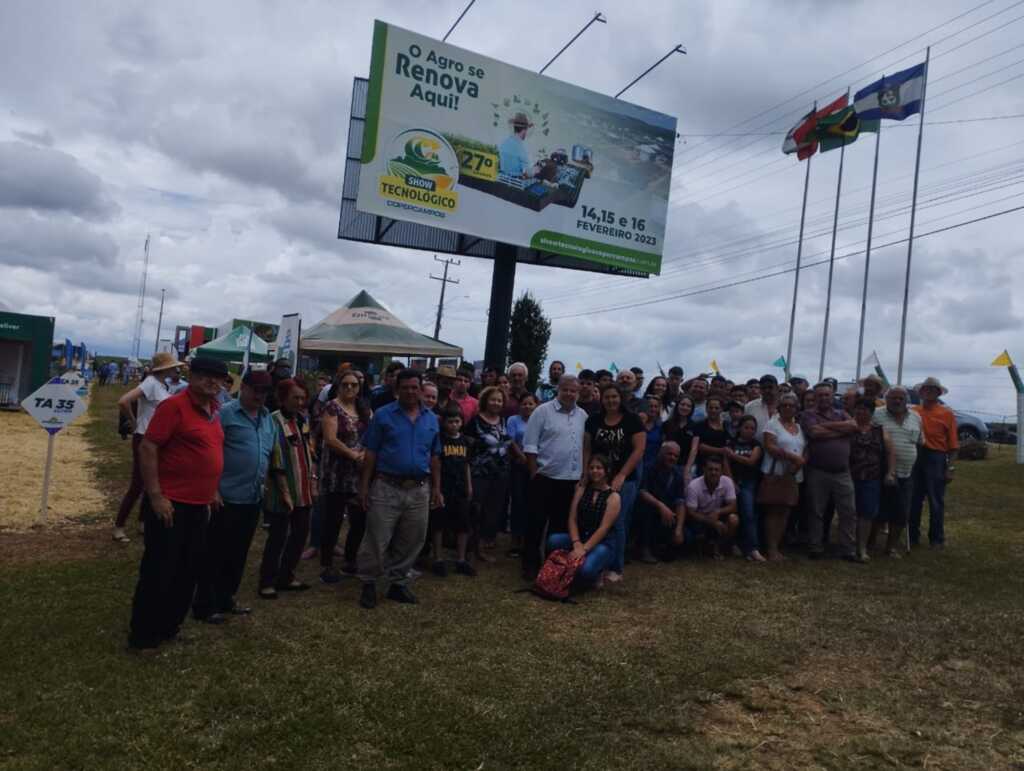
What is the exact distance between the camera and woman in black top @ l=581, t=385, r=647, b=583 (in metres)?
6.39

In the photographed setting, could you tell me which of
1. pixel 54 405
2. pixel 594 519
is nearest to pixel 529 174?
pixel 54 405

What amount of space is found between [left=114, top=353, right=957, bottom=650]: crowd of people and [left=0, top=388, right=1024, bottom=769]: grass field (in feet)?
1.32

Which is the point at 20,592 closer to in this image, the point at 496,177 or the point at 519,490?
the point at 519,490

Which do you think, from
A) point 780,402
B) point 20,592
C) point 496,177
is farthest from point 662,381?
point 496,177

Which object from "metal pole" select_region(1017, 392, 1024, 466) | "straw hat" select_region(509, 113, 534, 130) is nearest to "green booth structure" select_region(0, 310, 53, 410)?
"straw hat" select_region(509, 113, 534, 130)

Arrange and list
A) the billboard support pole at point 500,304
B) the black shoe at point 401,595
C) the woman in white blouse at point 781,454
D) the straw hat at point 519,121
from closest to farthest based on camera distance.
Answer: the black shoe at point 401,595, the woman in white blouse at point 781,454, the straw hat at point 519,121, the billboard support pole at point 500,304

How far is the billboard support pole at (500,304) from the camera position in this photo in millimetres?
17375

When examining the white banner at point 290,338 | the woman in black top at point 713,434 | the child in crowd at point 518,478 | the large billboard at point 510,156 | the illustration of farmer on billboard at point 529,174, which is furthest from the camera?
the illustration of farmer on billboard at point 529,174

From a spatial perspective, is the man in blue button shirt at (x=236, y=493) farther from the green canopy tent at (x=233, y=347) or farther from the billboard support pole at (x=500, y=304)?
the green canopy tent at (x=233, y=347)

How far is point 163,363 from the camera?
6445 millimetres

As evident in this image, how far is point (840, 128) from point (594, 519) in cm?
2024

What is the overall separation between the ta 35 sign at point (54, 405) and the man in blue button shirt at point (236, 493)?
3895 millimetres

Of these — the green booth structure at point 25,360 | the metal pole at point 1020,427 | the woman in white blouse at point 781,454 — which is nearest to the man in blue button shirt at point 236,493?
the woman in white blouse at point 781,454

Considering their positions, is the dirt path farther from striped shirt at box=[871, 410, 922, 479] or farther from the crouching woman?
striped shirt at box=[871, 410, 922, 479]
